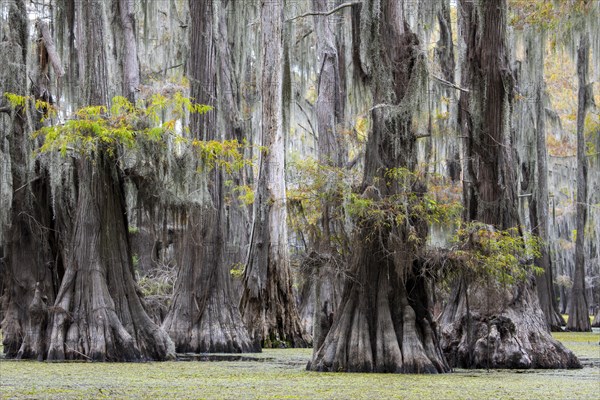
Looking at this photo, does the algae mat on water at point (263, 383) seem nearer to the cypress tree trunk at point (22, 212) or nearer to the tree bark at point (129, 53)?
the cypress tree trunk at point (22, 212)

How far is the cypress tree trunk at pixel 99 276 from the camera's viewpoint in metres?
12.7

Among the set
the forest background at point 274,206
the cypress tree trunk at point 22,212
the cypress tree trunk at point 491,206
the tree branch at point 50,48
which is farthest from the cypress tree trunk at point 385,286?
the tree branch at point 50,48

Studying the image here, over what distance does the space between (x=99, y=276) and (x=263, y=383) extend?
4.30 metres

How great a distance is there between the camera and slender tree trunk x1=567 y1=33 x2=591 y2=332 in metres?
27.0

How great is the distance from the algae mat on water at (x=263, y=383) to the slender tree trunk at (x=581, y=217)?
49.7 feet

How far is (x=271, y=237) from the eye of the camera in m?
18.2

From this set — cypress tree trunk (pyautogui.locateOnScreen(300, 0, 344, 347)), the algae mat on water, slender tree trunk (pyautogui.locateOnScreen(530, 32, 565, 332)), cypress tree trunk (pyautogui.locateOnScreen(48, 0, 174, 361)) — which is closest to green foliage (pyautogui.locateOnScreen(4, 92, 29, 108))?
cypress tree trunk (pyautogui.locateOnScreen(48, 0, 174, 361))

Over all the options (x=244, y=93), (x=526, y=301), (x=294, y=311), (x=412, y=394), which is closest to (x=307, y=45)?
(x=244, y=93)

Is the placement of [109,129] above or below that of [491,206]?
above

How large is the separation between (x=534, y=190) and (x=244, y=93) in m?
9.19

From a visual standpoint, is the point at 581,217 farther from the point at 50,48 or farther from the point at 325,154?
the point at 50,48

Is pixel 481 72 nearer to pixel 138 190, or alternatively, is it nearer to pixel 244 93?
pixel 138 190

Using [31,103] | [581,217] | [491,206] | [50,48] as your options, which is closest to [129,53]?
[50,48]

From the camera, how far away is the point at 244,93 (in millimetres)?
28656
